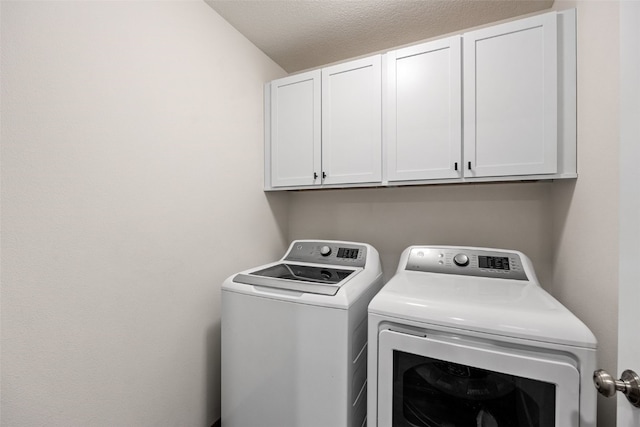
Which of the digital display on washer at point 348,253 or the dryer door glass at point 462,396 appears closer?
the dryer door glass at point 462,396

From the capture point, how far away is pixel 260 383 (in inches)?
50.9

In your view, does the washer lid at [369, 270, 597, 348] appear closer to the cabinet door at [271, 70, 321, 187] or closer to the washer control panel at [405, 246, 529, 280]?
the washer control panel at [405, 246, 529, 280]

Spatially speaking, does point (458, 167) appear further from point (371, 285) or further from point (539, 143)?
point (371, 285)

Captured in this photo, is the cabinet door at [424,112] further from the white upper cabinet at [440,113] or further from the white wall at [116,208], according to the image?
the white wall at [116,208]

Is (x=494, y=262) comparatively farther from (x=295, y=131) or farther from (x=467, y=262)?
(x=295, y=131)

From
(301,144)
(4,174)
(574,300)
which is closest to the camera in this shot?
(4,174)

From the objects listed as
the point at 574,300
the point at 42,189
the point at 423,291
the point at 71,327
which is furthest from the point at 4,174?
the point at 574,300

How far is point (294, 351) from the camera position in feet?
3.96

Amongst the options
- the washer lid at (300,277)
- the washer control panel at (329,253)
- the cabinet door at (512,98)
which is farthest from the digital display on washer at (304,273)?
the cabinet door at (512,98)

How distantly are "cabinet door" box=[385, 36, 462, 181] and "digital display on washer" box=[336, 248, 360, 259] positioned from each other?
0.52 m

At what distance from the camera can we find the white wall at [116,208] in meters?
0.84

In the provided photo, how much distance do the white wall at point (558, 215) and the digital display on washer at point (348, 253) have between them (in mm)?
318

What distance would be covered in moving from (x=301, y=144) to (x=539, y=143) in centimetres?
134

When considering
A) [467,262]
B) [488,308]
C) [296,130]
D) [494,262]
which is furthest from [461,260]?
[296,130]
